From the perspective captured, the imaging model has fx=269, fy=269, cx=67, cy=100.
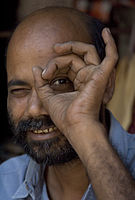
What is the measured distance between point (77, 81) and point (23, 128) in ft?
1.65

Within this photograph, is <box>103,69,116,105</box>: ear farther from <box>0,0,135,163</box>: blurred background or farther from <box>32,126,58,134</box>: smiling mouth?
<box>0,0,135,163</box>: blurred background

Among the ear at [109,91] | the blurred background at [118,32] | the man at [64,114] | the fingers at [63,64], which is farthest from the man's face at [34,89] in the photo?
the blurred background at [118,32]

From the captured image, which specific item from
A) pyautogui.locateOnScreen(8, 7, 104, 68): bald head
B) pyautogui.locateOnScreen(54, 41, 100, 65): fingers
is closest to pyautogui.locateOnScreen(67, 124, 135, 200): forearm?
pyautogui.locateOnScreen(54, 41, 100, 65): fingers

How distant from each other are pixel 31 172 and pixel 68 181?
274mm

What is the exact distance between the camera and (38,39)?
169 centimetres

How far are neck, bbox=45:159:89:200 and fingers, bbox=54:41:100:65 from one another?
2.35 ft

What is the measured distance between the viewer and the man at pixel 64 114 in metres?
1.19

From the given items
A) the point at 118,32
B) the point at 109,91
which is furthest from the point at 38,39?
the point at 118,32

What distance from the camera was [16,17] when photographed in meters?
3.58

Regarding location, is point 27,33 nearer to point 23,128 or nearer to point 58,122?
point 23,128

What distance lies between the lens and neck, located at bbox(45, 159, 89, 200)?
182 centimetres

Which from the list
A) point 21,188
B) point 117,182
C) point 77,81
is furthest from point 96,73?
point 21,188

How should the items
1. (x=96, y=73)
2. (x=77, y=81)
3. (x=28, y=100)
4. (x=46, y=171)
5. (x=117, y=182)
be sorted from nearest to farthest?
(x=117, y=182) → (x=96, y=73) → (x=77, y=81) → (x=28, y=100) → (x=46, y=171)

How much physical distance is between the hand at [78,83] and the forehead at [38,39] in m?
0.17
